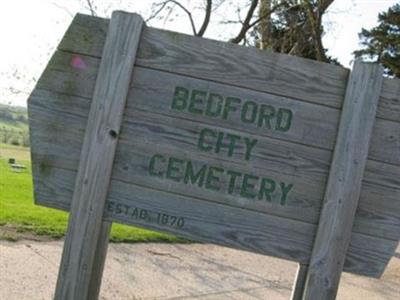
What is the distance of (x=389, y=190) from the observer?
2729 millimetres

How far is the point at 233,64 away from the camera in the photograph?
278 cm

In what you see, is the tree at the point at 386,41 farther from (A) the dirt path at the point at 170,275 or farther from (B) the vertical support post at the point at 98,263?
(B) the vertical support post at the point at 98,263

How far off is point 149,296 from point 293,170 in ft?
8.78

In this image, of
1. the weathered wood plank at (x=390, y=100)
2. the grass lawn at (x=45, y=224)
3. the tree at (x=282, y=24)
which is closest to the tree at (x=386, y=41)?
the tree at (x=282, y=24)

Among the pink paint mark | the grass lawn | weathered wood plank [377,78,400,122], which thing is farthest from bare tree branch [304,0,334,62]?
the pink paint mark

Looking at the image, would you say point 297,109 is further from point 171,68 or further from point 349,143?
point 171,68

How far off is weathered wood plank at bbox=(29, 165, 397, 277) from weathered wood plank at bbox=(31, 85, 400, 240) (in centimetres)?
5

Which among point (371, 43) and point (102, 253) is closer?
point (102, 253)

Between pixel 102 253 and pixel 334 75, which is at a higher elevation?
pixel 334 75

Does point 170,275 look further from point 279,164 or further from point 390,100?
point 390,100

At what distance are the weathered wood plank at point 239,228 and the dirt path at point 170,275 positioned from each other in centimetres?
212

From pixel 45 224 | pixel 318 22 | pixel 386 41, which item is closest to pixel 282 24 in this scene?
pixel 318 22

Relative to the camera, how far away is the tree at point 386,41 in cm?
2429

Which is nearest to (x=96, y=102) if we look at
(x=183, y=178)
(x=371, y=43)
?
(x=183, y=178)
